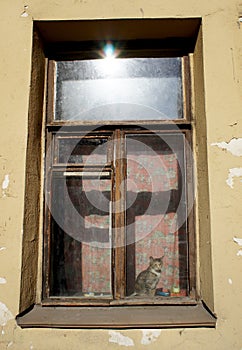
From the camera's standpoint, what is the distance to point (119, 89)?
258 centimetres

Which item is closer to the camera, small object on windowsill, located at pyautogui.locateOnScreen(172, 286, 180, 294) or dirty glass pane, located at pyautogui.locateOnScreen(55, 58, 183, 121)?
small object on windowsill, located at pyautogui.locateOnScreen(172, 286, 180, 294)

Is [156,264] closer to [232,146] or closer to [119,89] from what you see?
[232,146]

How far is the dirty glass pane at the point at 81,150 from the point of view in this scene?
97.3 inches

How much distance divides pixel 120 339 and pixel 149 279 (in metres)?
0.42

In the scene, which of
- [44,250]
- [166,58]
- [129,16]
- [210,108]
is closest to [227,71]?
[210,108]

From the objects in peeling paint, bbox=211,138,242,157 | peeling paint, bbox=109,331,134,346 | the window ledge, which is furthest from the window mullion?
peeling paint, bbox=211,138,242,157

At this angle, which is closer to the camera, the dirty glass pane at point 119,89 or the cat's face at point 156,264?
the cat's face at point 156,264

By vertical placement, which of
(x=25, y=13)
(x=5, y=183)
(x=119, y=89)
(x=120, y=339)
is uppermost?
(x=25, y=13)

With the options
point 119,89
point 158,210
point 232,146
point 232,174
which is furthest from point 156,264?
point 119,89

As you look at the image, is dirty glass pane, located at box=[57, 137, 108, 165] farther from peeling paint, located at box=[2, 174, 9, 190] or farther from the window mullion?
peeling paint, located at box=[2, 174, 9, 190]

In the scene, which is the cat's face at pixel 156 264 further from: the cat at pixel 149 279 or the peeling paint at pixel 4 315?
the peeling paint at pixel 4 315

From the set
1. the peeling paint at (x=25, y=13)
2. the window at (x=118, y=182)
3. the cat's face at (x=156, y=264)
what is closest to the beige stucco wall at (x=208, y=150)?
the peeling paint at (x=25, y=13)

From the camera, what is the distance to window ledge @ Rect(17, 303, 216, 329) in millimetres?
2059

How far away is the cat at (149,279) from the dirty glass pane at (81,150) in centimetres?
71
